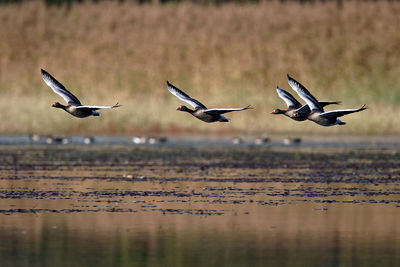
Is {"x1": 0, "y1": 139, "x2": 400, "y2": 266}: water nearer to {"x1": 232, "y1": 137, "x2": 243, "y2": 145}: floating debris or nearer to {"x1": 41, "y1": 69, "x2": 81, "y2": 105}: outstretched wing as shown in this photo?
{"x1": 41, "y1": 69, "x2": 81, "y2": 105}: outstretched wing

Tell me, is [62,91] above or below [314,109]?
above

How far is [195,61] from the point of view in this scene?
2366 inches

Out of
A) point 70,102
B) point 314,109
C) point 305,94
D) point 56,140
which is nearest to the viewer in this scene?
point 305,94

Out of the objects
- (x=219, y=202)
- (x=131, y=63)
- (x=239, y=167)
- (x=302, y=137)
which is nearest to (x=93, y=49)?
(x=131, y=63)

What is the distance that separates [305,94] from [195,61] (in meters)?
36.2

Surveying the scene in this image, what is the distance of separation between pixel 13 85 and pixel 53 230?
37.4 m

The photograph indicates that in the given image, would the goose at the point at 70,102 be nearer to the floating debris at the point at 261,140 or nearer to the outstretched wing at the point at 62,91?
the outstretched wing at the point at 62,91

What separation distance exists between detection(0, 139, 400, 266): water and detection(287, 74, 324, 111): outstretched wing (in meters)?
2.03

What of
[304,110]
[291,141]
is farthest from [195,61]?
[304,110]

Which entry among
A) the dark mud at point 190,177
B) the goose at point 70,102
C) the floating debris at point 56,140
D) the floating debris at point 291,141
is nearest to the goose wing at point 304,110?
the dark mud at point 190,177

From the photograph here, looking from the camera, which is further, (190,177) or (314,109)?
(190,177)

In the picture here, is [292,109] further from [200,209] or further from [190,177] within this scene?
[190,177]

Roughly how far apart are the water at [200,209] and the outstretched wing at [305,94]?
2032 millimetres

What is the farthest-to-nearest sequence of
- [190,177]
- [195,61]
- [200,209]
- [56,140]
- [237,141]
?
[195,61], [56,140], [237,141], [190,177], [200,209]
